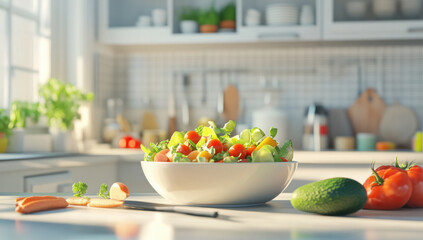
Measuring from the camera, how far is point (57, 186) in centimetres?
251

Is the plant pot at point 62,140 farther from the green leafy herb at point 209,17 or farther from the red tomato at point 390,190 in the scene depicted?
the red tomato at point 390,190

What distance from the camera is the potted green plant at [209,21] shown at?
3.46 meters

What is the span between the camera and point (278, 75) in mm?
3721

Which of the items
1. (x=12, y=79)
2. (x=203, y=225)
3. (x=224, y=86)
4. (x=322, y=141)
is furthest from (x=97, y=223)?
(x=224, y=86)

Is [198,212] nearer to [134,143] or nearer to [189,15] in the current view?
[134,143]

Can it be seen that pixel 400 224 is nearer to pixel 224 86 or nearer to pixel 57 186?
pixel 57 186

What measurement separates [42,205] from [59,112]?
6.23 feet

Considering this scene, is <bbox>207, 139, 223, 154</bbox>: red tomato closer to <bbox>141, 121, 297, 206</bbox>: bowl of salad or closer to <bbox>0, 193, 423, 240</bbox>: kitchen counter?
<bbox>141, 121, 297, 206</bbox>: bowl of salad

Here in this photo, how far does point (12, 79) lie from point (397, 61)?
2384mm

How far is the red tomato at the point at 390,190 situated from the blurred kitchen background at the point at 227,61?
7.53 ft

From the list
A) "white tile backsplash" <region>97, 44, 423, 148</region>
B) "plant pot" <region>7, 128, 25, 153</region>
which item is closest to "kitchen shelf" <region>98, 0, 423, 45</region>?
"white tile backsplash" <region>97, 44, 423, 148</region>

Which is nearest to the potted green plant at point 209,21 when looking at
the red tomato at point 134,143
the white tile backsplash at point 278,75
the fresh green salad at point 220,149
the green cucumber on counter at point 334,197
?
the white tile backsplash at point 278,75

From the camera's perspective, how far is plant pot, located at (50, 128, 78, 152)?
2934 mm

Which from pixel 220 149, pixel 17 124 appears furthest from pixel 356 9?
pixel 220 149
